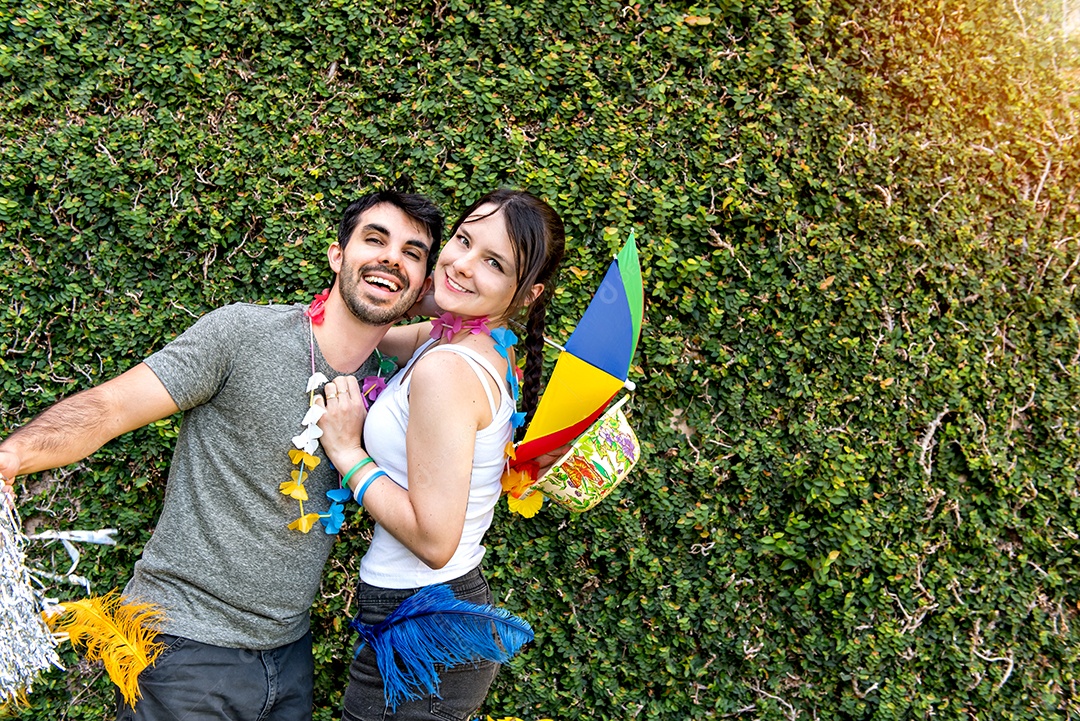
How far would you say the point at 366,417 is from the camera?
6.97ft

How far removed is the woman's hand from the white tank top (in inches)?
1.3

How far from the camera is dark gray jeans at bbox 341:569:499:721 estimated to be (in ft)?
6.67

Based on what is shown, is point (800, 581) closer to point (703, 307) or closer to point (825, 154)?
point (703, 307)

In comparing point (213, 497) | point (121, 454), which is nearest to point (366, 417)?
point (213, 497)

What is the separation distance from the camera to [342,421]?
6.89 feet

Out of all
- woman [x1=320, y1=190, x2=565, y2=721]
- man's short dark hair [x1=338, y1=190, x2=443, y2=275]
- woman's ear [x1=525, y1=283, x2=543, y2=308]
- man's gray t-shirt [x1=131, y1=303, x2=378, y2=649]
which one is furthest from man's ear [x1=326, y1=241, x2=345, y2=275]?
woman's ear [x1=525, y1=283, x2=543, y2=308]

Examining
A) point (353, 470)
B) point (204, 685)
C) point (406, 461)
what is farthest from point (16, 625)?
point (406, 461)

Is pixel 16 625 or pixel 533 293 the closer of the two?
pixel 16 625

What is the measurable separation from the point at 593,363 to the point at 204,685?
4.53ft

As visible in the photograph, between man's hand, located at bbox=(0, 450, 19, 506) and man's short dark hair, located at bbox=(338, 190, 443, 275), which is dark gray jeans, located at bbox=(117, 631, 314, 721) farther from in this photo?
man's short dark hair, located at bbox=(338, 190, 443, 275)

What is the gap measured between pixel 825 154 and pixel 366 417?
7.29 ft

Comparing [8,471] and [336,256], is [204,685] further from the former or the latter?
[336,256]

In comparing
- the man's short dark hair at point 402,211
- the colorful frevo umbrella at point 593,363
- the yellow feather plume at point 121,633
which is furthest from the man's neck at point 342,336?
the yellow feather plume at point 121,633

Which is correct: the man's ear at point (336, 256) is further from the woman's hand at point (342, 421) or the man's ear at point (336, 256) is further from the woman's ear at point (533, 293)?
the woman's ear at point (533, 293)
